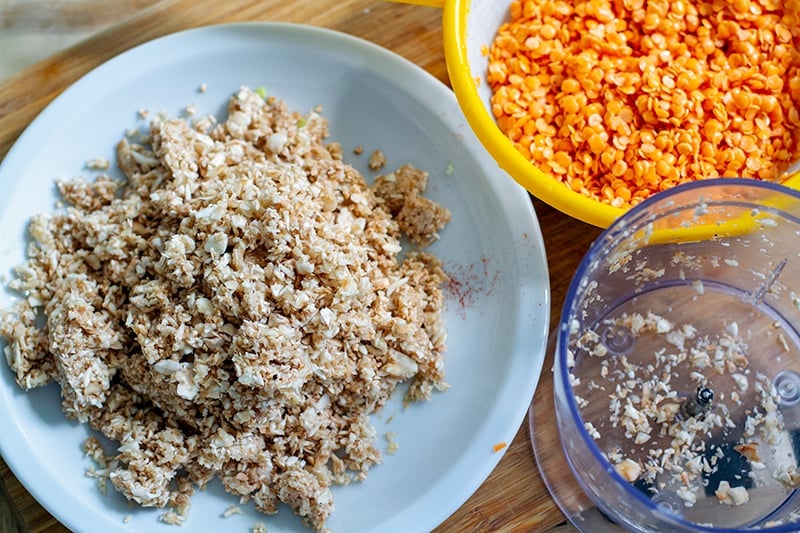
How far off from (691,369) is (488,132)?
52 centimetres

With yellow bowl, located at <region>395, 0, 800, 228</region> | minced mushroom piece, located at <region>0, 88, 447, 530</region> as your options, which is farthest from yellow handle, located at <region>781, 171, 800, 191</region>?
minced mushroom piece, located at <region>0, 88, 447, 530</region>

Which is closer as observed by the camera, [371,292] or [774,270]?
[371,292]

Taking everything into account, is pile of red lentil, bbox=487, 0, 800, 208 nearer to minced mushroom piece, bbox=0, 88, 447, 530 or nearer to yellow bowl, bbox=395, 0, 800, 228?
yellow bowl, bbox=395, 0, 800, 228

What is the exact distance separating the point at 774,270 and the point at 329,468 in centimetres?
82

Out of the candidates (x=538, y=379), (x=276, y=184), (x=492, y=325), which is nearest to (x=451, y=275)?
(x=492, y=325)

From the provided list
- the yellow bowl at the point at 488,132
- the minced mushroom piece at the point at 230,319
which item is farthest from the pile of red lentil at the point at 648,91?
the minced mushroom piece at the point at 230,319

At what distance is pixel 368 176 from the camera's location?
5.36 feet

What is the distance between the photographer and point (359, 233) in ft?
4.97

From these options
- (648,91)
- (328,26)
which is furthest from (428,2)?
(648,91)

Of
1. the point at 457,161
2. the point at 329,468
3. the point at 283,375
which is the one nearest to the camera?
the point at 283,375

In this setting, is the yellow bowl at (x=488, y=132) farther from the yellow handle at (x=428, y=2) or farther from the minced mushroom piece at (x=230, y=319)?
the minced mushroom piece at (x=230, y=319)

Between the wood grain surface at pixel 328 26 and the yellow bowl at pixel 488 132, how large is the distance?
0.51 ft

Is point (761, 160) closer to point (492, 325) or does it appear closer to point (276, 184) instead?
point (492, 325)

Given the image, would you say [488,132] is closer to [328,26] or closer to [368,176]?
[368,176]
